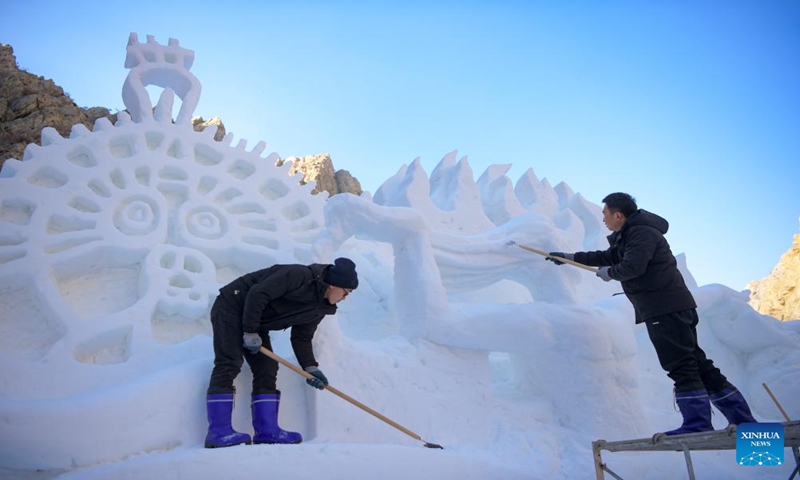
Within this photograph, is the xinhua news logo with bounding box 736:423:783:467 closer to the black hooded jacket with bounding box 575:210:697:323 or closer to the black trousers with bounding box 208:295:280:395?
the black hooded jacket with bounding box 575:210:697:323

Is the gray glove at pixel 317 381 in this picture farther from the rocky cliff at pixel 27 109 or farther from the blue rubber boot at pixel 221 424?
the rocky cliff at pixel 27 109

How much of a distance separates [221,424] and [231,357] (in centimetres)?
35

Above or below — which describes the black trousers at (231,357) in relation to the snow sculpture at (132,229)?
below

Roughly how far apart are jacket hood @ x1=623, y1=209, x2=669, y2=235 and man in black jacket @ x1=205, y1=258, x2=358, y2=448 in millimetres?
1707

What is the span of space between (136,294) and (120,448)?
149cm

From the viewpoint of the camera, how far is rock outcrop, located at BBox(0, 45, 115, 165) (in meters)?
8.82

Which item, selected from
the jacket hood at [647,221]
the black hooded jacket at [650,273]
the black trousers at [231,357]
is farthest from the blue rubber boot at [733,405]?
the black trousers at [231,357]

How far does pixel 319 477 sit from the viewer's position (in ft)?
9.00

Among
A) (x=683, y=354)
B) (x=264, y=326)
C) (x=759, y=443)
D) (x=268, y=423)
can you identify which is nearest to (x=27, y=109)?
(x=264, y=326)

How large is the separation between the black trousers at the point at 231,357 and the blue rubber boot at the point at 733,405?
2.48 m

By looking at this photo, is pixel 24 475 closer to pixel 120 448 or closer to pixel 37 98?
pixel 120 448

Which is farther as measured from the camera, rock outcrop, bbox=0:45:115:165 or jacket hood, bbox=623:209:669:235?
rock outcrop, bbox=0:45:115:165

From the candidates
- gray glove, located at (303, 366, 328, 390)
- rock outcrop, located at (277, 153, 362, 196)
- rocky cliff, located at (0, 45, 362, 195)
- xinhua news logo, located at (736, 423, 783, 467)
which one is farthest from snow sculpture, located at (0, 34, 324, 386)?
rock outcrop, located at (277, 153, 362, 196)

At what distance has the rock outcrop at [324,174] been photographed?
456 inches
